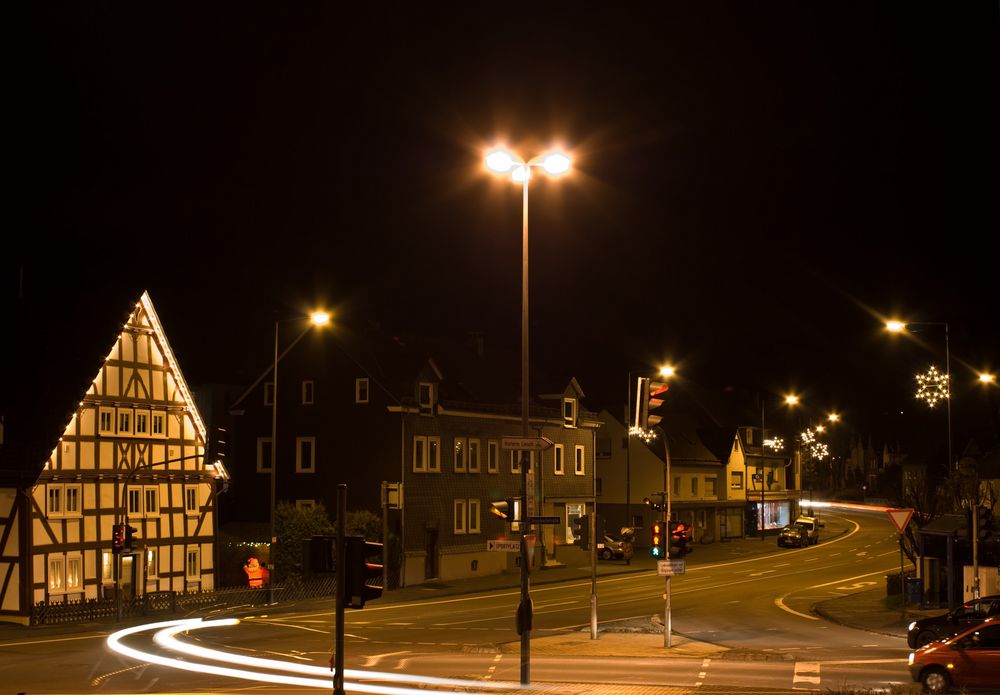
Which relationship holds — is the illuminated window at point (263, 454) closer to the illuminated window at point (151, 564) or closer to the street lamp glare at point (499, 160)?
the illuminated window at point (151, 564)

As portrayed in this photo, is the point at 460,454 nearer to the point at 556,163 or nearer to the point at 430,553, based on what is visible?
the point at 430,553

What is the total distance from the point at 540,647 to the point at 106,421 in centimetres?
2253

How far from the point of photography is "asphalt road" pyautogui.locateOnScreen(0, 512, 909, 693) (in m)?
24.4

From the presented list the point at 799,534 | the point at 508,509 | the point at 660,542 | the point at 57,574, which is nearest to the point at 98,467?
the point at 57,574

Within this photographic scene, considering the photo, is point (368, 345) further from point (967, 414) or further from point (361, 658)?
point (967, 414)

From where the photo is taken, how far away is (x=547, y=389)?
68.2 metres

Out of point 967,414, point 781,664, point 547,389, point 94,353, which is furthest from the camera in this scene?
point 967,414

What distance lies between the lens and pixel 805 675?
24.8 m

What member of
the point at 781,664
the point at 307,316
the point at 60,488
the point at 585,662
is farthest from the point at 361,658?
the point at 60,488

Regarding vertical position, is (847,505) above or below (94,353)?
below

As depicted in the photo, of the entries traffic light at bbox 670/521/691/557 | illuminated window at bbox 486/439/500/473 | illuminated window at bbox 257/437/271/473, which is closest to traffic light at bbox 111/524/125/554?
traffic light at bbox 670/521/691/557

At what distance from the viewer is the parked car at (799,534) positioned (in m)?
77.4

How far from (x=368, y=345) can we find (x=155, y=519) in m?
15.8

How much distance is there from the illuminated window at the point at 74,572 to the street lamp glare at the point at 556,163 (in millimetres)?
28730
